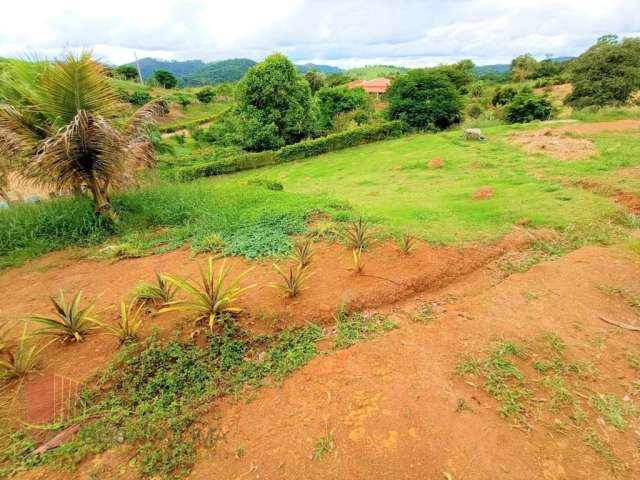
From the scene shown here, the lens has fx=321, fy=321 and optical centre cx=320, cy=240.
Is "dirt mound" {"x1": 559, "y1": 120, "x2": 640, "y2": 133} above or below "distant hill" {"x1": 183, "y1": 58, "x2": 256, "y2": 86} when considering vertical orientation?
below

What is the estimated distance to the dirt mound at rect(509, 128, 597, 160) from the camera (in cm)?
980

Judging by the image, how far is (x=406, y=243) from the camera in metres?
4.64

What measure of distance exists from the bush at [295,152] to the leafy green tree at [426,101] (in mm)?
1010

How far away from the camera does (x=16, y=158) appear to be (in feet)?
16.8

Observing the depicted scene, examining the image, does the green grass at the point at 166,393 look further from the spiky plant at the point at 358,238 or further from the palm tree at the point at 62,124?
the palm tree at the point at 62,124

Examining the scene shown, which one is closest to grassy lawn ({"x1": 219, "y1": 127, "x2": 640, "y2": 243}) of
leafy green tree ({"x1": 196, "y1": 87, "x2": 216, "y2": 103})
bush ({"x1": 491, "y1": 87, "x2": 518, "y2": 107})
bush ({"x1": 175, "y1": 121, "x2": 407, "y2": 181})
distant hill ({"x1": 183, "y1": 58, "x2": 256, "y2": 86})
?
bush ({"x1": 175, "y1": 121, "x2": 407, "y2": 181})

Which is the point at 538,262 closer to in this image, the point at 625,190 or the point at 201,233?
the point at 625,190

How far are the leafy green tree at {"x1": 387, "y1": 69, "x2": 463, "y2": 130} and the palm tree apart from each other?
61.5ft

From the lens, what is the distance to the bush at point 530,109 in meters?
17.8

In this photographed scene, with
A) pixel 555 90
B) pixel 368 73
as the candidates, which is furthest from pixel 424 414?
pixel 368 73

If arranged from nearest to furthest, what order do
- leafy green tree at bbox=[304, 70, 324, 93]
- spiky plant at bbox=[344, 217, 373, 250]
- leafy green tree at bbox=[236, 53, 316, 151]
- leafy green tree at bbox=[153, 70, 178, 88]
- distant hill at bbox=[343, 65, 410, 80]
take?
spiky plant at bbox=[344, 217, 373, 250]
leafy green tree at bbox=[236, 53, 316, 151]
leafy green tree at bbox=[304, 70, 324, 93]
leafy green tree at bbox=[153, 70, 178, 88]
distant hill at bbox=[343, 65, 410, 80]

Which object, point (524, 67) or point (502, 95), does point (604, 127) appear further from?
point (524, 67)

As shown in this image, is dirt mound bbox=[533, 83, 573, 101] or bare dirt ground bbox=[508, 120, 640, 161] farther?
dirt mound bbox=[533, 83, 573, 101]

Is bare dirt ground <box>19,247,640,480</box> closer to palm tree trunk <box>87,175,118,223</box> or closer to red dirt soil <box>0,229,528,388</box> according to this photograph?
red dirt soil <box>0,229,528,388</box>
